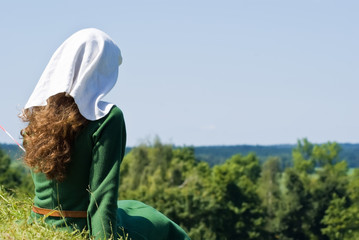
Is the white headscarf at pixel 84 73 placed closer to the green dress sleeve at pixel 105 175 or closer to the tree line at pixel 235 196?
the green dress sleeve at pixel 105 175

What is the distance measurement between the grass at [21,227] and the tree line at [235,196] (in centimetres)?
6174

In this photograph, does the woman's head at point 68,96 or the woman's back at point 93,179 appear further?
the woman's head at point 68,96

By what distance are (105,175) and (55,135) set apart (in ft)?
1.40

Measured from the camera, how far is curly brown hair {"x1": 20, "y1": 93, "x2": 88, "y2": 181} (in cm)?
419

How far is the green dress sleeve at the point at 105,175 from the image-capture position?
4.04 m

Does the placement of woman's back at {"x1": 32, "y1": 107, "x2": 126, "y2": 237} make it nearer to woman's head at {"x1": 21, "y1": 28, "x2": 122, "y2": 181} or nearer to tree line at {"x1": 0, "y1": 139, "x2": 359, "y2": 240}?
woman's head at {"x1": 21, "y1": 28, "x2": 122, "y2": 181}

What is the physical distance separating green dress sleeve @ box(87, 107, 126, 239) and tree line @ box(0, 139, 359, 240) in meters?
63.0


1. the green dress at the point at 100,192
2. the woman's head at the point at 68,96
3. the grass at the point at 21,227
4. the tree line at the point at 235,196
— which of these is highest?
the woman's head at the point at 68,96

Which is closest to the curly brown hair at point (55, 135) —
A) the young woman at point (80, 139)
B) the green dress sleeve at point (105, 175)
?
the young woman at point (80, 139)

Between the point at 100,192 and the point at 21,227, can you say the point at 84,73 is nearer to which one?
the point at 100,192

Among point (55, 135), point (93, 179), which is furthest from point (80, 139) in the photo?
point (93, 179)

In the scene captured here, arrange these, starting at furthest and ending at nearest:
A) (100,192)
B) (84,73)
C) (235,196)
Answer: (235,196) < (84,73) < (100,192)

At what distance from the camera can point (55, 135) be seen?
4.21m

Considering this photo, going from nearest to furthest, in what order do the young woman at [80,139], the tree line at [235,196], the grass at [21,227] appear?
the grass at [21,227] < the young woman at [80,139] < the tree line at [235,196]
